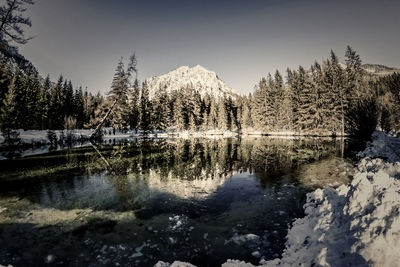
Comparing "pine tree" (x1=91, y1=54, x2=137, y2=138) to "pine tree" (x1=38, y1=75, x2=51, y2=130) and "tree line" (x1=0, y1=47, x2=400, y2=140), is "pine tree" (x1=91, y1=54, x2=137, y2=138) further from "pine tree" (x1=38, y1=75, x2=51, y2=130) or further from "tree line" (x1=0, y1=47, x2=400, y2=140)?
"pine tree" (x1=38, y1=75, x2=51, y2=130)

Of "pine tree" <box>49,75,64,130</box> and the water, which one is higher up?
"pine tree" <box>49,75,64,130</box>

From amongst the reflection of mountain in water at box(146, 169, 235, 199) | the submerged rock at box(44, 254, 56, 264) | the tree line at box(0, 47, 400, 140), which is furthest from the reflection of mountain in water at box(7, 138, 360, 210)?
the tree line at box(0, 47, 400, 140)

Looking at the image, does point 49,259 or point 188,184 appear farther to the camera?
point 188,184

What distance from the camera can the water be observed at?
19.2ft

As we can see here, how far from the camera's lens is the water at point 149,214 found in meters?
5.85

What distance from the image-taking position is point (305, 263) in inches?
170

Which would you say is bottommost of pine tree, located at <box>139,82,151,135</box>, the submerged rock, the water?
the submerged rock

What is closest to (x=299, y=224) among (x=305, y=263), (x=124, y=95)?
(x=305, y=263)

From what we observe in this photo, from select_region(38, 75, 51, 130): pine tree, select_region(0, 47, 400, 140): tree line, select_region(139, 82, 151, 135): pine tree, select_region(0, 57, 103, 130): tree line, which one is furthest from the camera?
select_region(139, 82, 151, 135): pine tree

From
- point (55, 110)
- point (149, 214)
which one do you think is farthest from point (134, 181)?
point (55, 110)

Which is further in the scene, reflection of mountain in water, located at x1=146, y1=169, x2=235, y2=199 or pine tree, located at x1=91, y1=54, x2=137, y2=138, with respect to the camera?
pine tree, located at x1=91, y1=54, x2=137, y2=138

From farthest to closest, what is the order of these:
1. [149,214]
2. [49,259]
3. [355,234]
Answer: [149,214] < [49,259] < [355,234]

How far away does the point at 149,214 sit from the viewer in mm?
8344

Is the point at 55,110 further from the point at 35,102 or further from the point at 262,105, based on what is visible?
the point at 262,105
